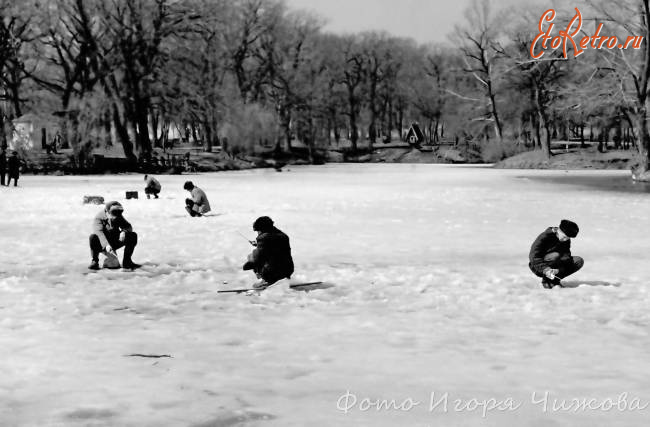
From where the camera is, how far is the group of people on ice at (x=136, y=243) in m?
9.79

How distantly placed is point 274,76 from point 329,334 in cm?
7088

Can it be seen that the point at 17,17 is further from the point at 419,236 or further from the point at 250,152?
the point at 419,236

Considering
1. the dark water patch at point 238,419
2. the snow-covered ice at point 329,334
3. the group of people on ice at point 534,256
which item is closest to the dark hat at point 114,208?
the snow-covered ice at point 329,334

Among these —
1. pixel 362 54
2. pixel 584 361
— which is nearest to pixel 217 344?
pixel 584 361

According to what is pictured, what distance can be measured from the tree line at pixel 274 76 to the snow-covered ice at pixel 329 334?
27260 millimetres

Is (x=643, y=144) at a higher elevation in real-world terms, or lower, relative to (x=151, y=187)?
higher

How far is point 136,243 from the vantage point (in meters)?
12.2

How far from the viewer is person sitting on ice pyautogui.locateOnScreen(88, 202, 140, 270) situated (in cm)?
1129

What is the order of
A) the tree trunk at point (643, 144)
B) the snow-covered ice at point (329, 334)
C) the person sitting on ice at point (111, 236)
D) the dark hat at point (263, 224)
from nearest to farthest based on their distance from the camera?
the snow-covered ice at point (329, 334) → the dark hat at point (263, 224) → the person sitting on ice at point (111, 236) → the tree trunk at point (643, 144)

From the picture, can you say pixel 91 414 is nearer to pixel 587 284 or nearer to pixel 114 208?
pixel 114 208

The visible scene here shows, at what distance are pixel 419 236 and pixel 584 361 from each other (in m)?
9.52

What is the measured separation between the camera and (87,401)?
518 cm

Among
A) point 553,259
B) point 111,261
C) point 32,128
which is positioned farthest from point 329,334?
point 32,128

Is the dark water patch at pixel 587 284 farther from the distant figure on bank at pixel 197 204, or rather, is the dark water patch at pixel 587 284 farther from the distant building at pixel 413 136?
the distant building at pixel 413 136
